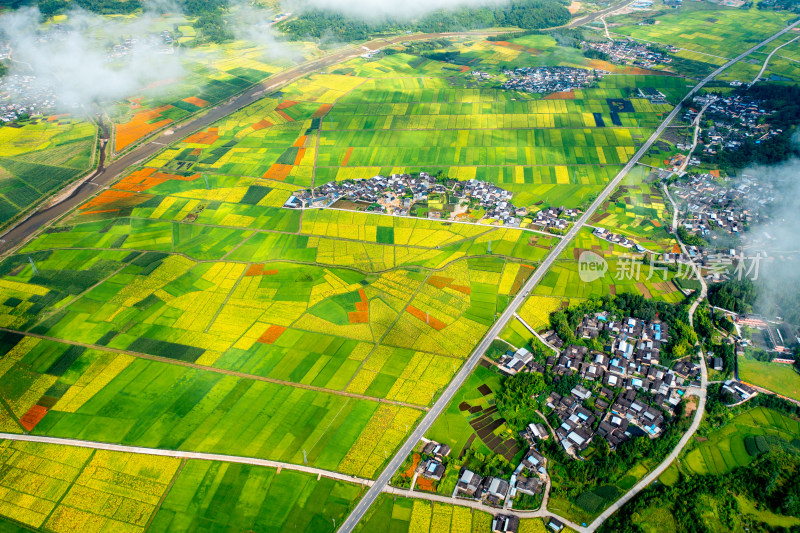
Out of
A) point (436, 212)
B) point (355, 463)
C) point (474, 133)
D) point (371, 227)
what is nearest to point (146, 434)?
point (355, 463)

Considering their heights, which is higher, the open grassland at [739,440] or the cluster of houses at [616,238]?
the cluster of houses at [616,238]

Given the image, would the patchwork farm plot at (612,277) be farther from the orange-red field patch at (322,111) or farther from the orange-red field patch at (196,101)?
the orange-red field patch at (196,101)

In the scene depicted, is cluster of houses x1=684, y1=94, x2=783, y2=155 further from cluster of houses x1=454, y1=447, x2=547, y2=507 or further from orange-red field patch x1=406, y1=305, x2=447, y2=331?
cluster of houses x1=454, y1=447, x2=547, y2=507

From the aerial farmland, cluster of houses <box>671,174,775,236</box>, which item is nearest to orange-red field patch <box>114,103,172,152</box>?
the aerial farmland

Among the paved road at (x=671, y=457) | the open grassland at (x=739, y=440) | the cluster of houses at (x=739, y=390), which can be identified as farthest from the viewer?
the cluster of houses at (x=739, y=390)

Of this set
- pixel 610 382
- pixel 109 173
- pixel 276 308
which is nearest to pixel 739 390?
pixel 610 382

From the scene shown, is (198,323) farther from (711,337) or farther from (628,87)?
(628,87)

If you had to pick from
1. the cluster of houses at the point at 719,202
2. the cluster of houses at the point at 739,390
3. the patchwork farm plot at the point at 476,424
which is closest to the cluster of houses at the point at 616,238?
the cluster of houses at the point at 719,202
